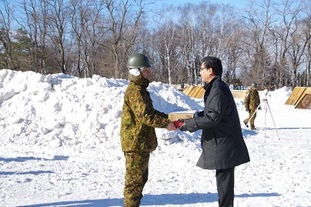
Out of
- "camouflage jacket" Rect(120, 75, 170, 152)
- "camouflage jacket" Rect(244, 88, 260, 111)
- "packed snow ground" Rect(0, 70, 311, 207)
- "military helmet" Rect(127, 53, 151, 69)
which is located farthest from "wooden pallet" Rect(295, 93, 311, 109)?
"military helmet" Rect(127, 53, 151, 69)

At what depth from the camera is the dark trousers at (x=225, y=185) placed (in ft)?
12.4

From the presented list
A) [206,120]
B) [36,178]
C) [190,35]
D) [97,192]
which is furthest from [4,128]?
[190,35]

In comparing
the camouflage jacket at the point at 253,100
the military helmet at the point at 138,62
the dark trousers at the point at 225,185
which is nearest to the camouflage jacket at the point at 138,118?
the military helmet at the point at 138,62

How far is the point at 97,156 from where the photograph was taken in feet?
28.5

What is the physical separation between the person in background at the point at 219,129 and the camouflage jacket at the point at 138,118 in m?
0.40

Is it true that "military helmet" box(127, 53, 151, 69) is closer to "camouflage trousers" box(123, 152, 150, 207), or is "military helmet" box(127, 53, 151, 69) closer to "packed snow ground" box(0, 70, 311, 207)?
"camouflage trousers" box(123, 152, 150, 207)

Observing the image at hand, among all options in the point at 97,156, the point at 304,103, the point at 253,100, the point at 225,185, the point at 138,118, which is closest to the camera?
the point at 138,118

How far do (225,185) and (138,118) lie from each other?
1176 millimetres

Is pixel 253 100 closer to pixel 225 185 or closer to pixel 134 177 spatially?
pixel 225 185

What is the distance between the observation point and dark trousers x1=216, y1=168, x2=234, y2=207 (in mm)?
3791

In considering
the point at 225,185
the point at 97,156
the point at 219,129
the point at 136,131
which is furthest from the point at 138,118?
the point at 97,156

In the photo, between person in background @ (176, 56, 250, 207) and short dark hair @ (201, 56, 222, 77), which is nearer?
person in background @ (176, 56, 250, 207)

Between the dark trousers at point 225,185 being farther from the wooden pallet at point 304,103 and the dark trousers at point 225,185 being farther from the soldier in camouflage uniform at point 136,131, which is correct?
the wooden pallet at point 304,103

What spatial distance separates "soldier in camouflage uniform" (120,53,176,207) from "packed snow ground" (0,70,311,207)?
3.60 feet
